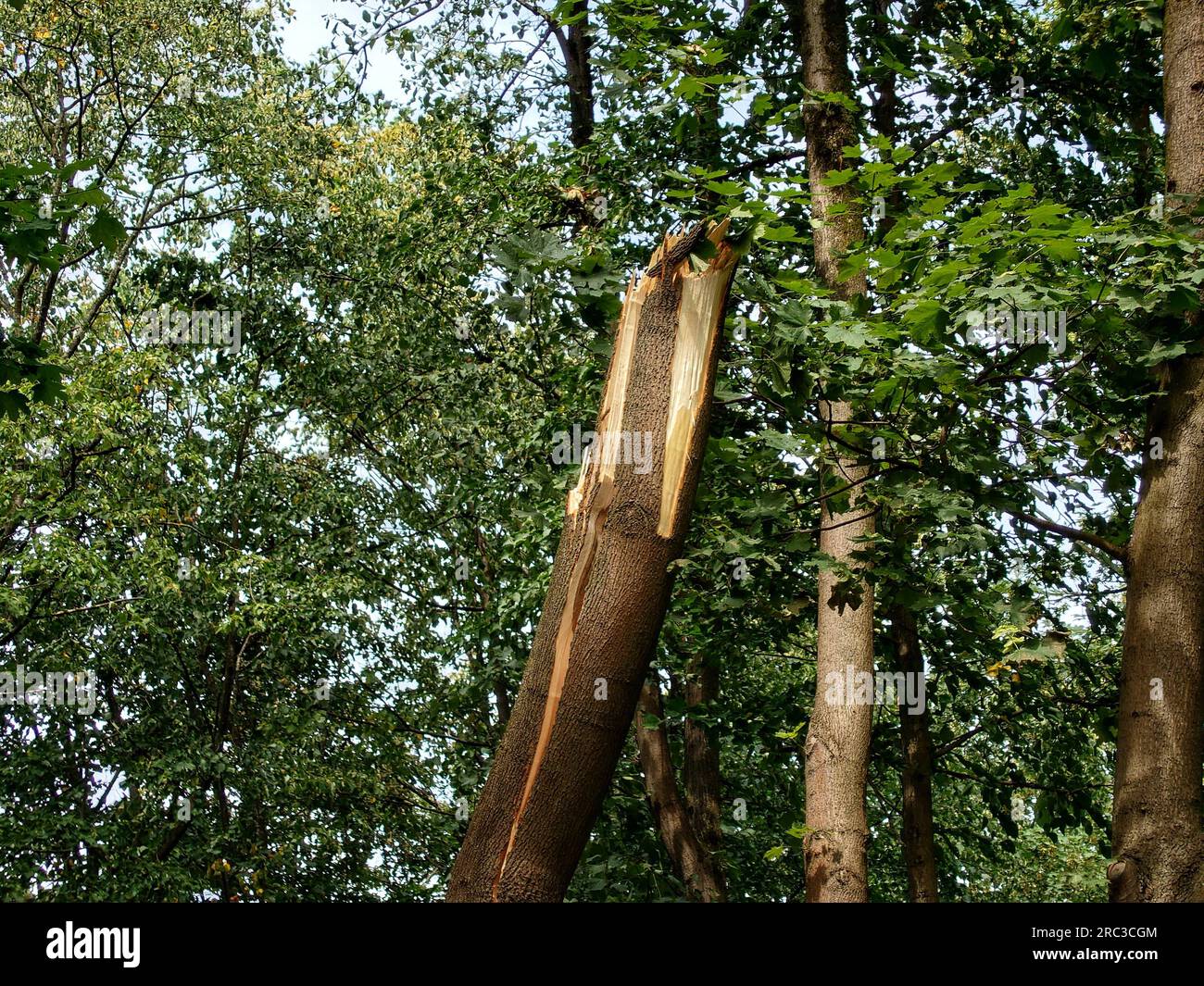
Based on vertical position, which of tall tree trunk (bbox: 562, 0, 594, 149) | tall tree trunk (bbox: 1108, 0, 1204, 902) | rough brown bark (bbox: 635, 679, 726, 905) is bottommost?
rough brown bark (bbox: 635, 679, 726, 905)

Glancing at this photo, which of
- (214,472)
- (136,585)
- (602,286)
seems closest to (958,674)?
(602,286)

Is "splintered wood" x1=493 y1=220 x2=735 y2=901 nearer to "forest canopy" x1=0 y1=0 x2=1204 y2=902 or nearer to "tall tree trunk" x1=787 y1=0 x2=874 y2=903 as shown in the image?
"forest canopy" x1=0 y1=0 x2=1204 y2=902

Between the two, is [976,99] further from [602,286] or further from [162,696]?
[162,696]

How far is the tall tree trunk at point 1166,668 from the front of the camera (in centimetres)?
425

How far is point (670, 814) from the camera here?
10.5 meters

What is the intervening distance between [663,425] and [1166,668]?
238 centimetres

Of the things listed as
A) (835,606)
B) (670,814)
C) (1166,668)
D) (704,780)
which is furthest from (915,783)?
(1166,668)

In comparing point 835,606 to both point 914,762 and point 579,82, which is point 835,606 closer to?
point 914,762

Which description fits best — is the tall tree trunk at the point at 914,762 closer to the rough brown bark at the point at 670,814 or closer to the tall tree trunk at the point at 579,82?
the rough brown bark at the point at 670,814

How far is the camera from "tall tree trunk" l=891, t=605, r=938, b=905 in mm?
8281

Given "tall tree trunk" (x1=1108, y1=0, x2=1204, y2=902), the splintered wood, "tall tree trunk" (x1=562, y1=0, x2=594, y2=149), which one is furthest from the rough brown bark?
the splintered wood

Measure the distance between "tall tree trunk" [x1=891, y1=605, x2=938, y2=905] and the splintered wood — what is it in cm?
513

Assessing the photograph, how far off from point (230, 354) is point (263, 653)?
135 inches

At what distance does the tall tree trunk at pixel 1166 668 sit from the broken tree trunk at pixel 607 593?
7.20ft
